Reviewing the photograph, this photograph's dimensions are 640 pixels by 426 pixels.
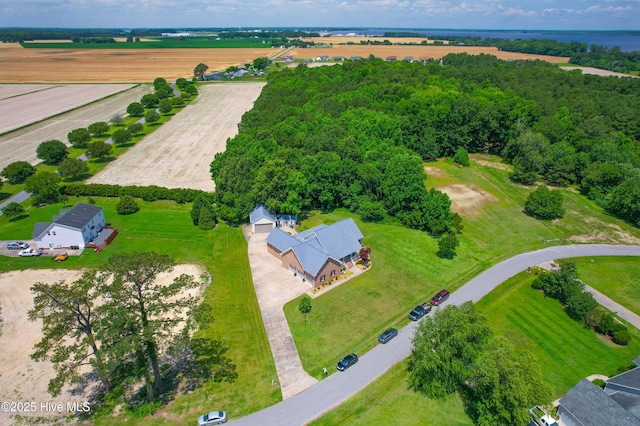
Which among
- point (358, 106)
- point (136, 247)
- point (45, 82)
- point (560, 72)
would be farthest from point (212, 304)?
point (45, 82)

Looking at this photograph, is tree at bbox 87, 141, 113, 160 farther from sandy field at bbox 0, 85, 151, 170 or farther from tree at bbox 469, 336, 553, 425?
tree at bbox 469, 336, 553, 425

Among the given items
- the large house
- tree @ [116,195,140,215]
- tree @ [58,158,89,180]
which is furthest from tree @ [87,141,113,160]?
the large house

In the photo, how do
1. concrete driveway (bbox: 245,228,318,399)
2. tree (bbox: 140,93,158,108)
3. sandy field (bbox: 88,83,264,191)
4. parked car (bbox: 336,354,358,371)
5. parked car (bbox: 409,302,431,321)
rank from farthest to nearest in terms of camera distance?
tree (bbox: 140,93,158,108)
sandy field (bbox: 88,83,264,191)
parked car (bbox: 409,302,431,321)
parked car (bbox: 336,354,358,371)
concrete driveway (bbox: 245,228,318,399)

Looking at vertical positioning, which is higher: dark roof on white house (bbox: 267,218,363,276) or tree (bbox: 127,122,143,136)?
dark roof on white house (bbox: 267,218,363,276)

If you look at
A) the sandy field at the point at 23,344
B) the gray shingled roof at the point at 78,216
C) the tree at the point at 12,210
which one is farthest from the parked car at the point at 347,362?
the tree at the point at 12,210

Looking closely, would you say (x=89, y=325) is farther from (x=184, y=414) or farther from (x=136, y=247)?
(x=136, y=247)

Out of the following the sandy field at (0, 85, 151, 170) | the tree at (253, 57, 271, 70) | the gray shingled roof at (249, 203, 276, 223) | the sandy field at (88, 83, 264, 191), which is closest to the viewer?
the gray shingled roof at (249, 203, 276, 223)

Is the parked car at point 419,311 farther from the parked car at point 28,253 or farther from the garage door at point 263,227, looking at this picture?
the parked car at point 28,253

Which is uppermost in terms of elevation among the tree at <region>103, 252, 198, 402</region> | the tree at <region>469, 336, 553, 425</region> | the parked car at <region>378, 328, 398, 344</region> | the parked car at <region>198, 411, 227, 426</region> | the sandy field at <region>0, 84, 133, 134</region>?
the tree at <region>103, 252, 198, 402</region>
